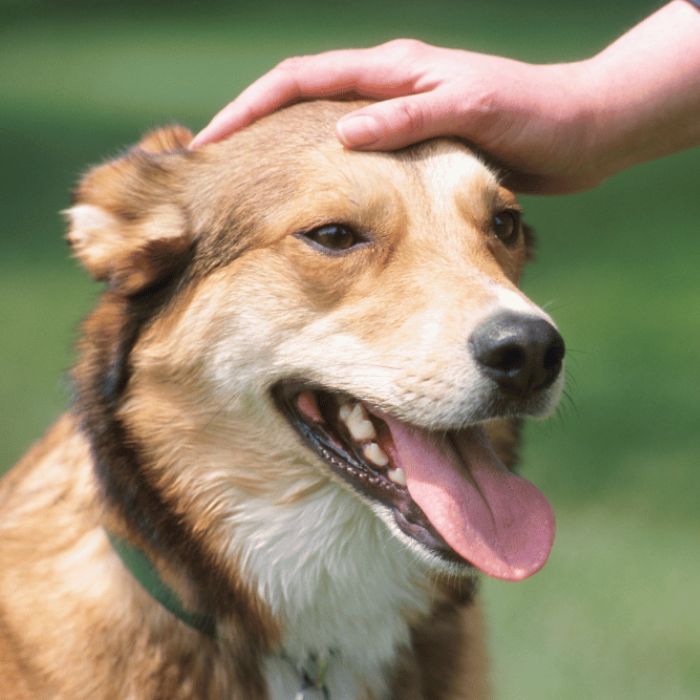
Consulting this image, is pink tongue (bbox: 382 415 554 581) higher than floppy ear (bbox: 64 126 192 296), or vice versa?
floppy ear (bbox: 64 126 192 296)

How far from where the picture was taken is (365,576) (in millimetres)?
3029

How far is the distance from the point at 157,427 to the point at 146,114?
9.53 metres

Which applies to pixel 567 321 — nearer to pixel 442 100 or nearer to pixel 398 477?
pixel 442 100

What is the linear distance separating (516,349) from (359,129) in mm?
684

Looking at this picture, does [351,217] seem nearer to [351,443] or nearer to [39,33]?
[351,443]

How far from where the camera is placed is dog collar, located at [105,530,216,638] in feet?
9.57

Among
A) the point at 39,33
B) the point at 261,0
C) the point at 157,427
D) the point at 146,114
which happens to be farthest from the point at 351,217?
the point at 261,0

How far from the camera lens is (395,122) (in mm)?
2994

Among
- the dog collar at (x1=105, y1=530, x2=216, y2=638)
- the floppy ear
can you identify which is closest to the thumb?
the floppy ear

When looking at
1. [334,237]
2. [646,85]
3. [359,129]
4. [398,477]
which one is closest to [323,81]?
[359,129]

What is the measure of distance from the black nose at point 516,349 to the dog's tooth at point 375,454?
1.08 ft

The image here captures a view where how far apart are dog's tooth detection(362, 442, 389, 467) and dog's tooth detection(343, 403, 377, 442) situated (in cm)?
2

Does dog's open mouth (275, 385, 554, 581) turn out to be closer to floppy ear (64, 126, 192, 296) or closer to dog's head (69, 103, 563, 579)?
dog's head (69, 103, 563, 579)

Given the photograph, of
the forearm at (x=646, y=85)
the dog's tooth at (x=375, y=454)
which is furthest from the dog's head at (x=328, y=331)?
the forearm at (x=646, y=85)
